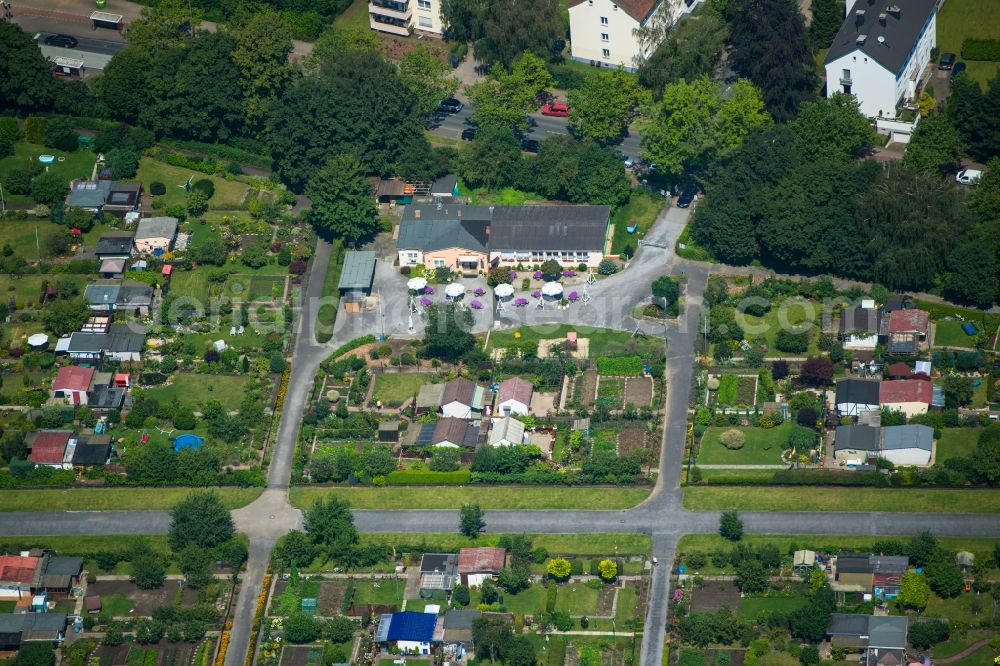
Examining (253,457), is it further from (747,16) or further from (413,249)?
(747,16)

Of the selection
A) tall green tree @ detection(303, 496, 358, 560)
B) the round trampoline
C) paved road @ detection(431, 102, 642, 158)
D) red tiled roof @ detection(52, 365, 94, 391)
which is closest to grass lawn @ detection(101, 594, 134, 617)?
tall green tree @ detection(303, 496, 358, 560)

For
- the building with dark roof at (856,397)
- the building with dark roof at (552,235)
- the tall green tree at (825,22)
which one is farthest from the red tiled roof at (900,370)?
the tall green tree at (825,22)

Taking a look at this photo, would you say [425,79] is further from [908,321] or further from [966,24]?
[966,24]

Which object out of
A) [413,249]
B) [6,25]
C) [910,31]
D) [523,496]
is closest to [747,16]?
[910,31]

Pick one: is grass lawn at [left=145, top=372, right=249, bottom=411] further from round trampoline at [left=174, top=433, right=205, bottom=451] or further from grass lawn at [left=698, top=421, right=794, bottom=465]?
grass lawn at [left=698, top=421, right=794, bottom=465]

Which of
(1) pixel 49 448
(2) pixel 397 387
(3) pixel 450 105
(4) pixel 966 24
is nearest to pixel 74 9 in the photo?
(3) pixel 450 105

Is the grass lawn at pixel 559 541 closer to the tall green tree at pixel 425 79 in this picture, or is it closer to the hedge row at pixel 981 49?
the tall green tree at pixel 425 79
